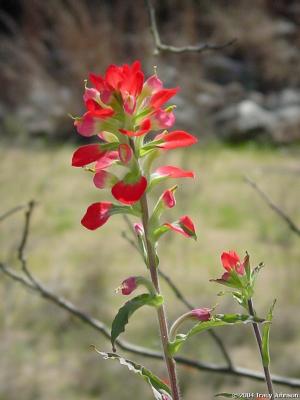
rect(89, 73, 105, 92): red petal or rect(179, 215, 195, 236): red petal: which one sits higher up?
rect(89, 73, 105, 92): red petal

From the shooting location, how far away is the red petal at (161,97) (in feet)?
0.84

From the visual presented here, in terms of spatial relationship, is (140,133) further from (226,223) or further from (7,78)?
(7,78)

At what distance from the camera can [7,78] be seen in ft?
12.3

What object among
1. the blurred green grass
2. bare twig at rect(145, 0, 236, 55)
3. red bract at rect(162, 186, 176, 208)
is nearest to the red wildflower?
red bract at rect(162, 186, 176, 208)

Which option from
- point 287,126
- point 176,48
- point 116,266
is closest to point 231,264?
point 176,48

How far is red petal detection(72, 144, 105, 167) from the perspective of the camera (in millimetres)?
252

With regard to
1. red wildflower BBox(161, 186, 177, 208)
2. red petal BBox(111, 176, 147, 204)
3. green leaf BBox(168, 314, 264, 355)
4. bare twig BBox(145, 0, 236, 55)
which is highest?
bare twig BBox(145, 0, 236, 55)

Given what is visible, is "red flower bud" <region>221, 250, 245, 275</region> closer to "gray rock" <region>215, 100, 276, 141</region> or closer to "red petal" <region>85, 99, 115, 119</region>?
"red petal" <region>85, 99, 115, 119</region>

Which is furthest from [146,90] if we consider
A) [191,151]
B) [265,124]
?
[265,124]

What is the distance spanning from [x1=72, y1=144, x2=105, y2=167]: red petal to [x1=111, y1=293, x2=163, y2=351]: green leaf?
2.1 inches

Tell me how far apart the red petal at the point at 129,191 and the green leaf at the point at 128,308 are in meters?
0.04

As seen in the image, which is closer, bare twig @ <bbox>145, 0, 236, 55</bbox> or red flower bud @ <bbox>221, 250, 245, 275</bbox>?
red flower bud @ <bbox>221, 250, 245, 275</bbox>

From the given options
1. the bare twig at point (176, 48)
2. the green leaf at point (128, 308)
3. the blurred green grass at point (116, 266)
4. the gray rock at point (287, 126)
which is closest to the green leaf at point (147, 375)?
the green leaf at point (128, 308)

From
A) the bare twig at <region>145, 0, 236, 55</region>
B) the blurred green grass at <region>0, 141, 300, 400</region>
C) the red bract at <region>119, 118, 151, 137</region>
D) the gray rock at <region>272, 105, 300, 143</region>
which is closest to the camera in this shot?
the red bract at <region>119, 118, 151, 137</region>
